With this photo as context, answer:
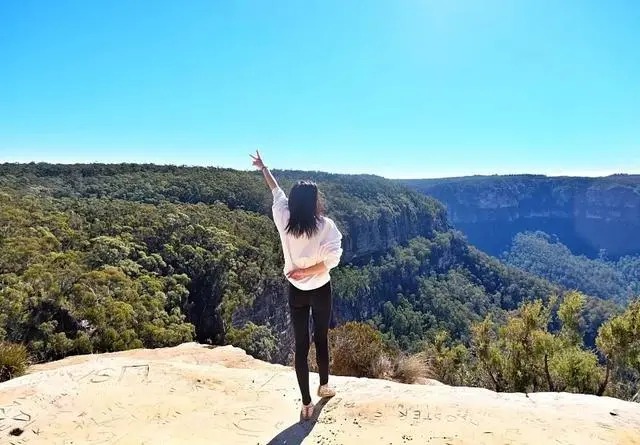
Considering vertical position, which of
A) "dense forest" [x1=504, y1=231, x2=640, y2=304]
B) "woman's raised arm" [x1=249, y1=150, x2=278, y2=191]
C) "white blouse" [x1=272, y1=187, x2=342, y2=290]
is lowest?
"dense forest" [x1=504, y1=231, x2=640, y2=304]

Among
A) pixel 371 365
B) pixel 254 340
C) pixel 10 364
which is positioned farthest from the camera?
pixel 254 340

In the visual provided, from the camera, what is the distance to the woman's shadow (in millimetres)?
3877

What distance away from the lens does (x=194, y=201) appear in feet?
192

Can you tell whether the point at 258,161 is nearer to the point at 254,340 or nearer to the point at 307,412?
the point at 307,412

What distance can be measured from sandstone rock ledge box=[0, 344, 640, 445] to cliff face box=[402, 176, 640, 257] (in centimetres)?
16079

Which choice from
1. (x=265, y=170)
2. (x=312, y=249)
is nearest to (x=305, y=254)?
(x=312, y=249)

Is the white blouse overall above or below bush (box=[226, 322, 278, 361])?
above

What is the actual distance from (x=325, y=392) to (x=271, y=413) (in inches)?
23.4

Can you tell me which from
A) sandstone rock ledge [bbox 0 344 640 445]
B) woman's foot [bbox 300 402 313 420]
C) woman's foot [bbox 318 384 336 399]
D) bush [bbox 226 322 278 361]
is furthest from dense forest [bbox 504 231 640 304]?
woman's foot [bbox 300 402 313 420]

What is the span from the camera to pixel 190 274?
3519 cm

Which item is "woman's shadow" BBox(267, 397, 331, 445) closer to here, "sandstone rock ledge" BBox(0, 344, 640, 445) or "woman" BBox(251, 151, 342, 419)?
"sandstone rock ledge" BBox(0, 344, 640, 445)

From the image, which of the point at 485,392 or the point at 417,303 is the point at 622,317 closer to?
the point at 485,392

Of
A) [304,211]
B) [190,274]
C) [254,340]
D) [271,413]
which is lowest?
[254,340]

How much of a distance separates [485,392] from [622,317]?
795cm
